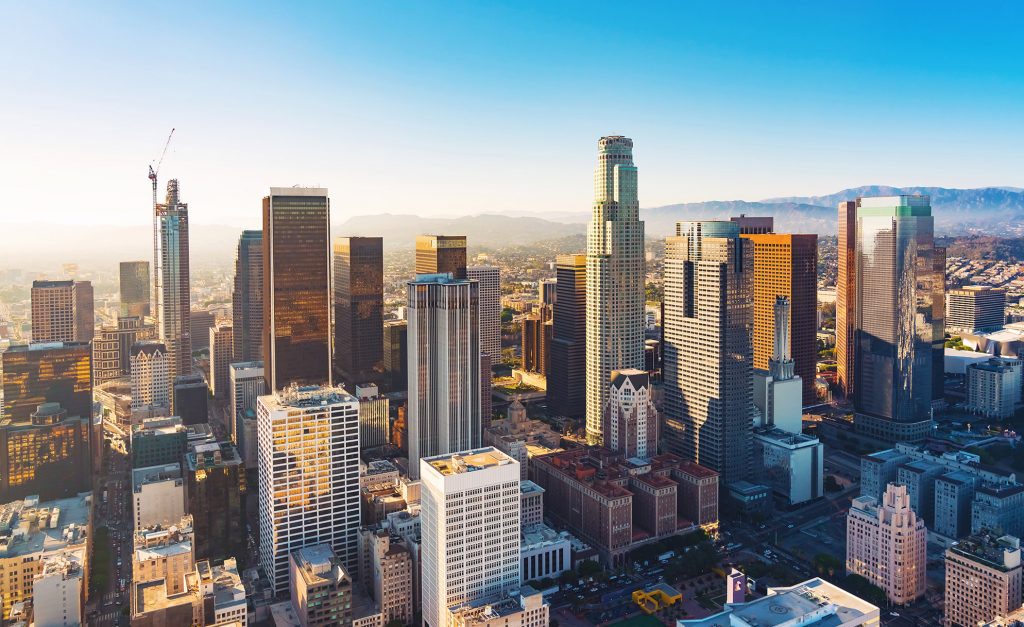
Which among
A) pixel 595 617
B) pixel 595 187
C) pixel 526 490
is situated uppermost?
pixel 595 187

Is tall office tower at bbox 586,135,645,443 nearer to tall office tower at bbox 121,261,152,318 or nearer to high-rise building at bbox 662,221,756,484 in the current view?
high-rise building at bbox 662,221,756,484

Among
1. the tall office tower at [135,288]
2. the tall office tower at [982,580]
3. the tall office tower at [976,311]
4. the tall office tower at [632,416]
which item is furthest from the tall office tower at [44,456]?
the tall office tower at [976,311]

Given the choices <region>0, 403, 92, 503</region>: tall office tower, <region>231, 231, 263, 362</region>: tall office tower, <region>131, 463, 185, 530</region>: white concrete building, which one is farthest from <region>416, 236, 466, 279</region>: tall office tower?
<region>0, 403, 92, 503</region>: tall office tower

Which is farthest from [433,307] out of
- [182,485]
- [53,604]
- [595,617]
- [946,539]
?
[946,539]

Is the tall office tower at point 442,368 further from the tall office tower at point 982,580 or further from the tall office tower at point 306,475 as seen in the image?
the tall office tower at point 982,580

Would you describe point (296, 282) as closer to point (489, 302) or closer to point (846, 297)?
point (489, 302)

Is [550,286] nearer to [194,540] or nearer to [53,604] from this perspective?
[194,540]
